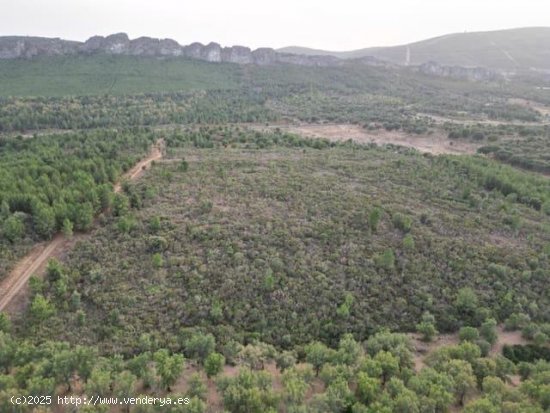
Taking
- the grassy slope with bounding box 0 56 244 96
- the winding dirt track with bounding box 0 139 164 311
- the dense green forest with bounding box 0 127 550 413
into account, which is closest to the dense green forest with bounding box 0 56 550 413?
the dense green forest with bounding box 0 127 550 413

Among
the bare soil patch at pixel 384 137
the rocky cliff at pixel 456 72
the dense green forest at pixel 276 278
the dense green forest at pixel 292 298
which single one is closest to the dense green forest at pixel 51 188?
the dense green forest at pixel 276 278

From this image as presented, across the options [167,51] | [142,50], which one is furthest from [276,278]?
[142,50]

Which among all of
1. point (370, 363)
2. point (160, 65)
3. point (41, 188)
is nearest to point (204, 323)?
point (370, 363)

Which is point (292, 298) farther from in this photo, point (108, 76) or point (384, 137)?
point (108, 76)

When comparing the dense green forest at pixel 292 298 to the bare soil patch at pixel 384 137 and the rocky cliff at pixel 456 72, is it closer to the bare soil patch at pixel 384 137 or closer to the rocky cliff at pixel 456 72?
the bare soil patch at pixel 384 137

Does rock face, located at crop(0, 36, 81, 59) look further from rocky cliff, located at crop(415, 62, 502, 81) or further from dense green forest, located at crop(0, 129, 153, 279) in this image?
rocky cliff, located at crop(415, 62, 502, 81)

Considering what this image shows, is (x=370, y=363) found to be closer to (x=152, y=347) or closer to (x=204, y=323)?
(x=204, y=323)
